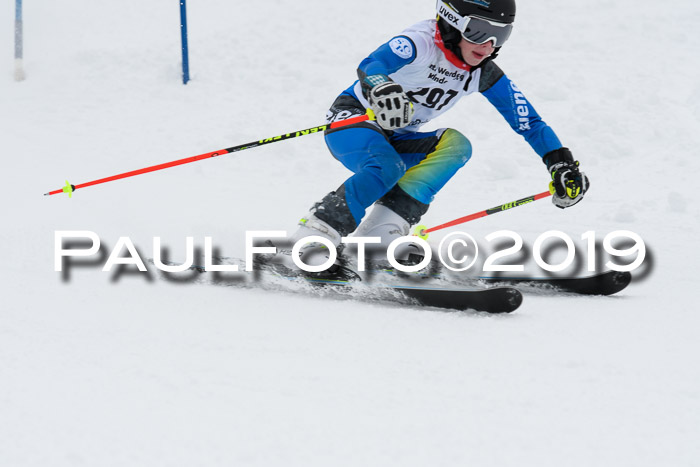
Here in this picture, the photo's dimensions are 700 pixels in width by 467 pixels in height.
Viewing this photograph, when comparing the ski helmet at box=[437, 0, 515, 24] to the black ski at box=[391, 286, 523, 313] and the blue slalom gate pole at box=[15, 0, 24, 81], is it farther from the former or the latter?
the blue slalom gate pole at box=[15, 0, 24, 81]

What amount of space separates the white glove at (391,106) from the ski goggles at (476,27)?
1.73 feet

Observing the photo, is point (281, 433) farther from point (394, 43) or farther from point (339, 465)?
point (394, 43)

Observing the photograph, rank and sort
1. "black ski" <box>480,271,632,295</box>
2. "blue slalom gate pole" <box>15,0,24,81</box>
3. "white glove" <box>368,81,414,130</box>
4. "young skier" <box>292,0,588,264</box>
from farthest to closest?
"blue slalom gate pole" <box>15,0,24,81</box>
"black ski" <box>480,271,632,295</box>
"young skier" <box>292,0,588,264</box>
"white glove" <box>368,81,414,130</box>

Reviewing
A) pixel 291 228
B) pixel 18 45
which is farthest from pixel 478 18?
pixel 18 45

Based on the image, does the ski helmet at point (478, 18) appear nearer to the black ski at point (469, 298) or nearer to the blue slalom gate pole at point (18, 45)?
the black ski at point (469, 298)

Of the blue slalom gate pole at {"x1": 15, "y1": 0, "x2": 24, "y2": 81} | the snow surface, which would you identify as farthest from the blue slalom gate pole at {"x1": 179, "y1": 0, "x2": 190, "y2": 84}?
the blue slalom gate pole at {"x1": 15, "y1": 0, "x2": 24, "y2": 81}

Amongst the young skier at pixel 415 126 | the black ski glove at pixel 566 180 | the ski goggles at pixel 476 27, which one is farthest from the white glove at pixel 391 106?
the black ski glove at pixel 566 180

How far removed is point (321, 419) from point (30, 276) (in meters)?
2.02

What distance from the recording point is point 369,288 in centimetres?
329

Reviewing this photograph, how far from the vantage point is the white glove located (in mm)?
3232

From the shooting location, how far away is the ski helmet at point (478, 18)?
3453mm

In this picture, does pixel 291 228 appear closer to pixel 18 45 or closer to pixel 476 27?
pixel 476 27

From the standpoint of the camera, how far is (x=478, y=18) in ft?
11.3

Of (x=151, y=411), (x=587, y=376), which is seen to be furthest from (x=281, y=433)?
(x=587, y=376)
